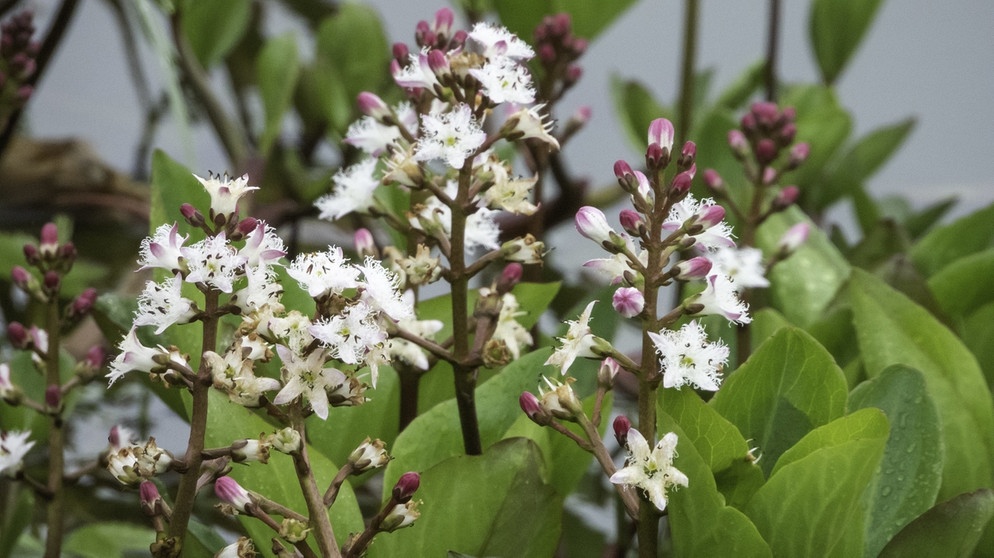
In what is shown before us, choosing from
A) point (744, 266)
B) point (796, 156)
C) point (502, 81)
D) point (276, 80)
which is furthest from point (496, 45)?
point (276, 80)

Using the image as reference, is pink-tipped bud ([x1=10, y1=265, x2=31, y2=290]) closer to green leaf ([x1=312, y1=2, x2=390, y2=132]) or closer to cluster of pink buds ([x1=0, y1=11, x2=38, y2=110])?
cluster of pink buds ([x1=0, y1=11, x2=38, y2=110])

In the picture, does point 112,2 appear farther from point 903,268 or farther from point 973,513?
point 973,513

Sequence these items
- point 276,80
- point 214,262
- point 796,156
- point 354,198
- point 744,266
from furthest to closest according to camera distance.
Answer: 1. point 276,80
2. point 796,156
3. point 744,266
4. point 354,198
5. point 214,262

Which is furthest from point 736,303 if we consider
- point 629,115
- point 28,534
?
point 629,115

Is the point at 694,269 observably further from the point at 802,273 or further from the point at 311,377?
the point at 802,273

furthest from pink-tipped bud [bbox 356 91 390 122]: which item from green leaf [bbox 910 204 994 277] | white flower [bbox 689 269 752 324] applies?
green leaf [bbox 910 204 994 277]

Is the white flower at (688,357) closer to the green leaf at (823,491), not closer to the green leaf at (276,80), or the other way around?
the green leaf at (823,491)
